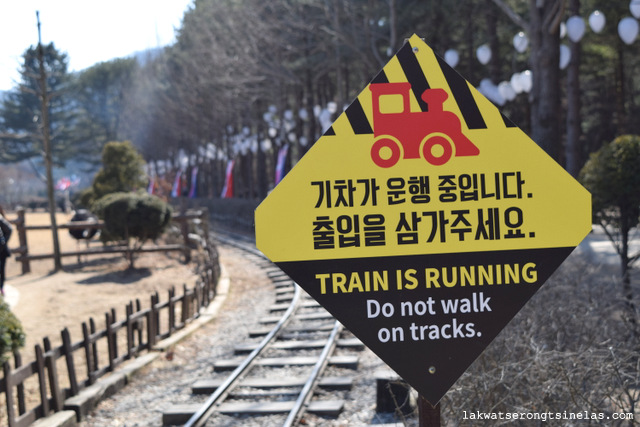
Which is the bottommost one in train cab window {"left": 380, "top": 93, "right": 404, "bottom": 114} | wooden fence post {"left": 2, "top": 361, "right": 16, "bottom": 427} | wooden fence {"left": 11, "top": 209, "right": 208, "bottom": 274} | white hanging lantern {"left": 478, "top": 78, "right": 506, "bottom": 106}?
wooden fence post {"left": 2, "top": 361, "right": 16, "bottom": 427}

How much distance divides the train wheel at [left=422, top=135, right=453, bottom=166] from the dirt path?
29.9 feet

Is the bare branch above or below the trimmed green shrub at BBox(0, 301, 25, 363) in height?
above

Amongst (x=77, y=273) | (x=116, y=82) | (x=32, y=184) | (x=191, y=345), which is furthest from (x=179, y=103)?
(x=32, y=184)

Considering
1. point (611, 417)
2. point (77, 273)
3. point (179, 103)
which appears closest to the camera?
point (611, 417)

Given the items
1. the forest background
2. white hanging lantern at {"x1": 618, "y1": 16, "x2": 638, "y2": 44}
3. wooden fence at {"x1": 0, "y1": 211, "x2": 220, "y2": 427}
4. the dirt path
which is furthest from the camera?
the forest background

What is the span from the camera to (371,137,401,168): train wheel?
2762mm

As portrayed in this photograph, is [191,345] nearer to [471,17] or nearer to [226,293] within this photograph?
[226,293]

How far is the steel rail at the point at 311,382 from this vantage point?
23.0ft

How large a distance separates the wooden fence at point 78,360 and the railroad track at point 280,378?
130 centimetres

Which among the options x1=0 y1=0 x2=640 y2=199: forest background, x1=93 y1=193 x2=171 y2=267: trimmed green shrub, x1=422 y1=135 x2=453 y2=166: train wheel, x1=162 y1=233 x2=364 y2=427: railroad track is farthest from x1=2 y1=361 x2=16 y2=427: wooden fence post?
x1=93 y1=193 x2=171 y2=267: trimmed green shrub

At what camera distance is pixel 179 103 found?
64.3 metres

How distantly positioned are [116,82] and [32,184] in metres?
58.6

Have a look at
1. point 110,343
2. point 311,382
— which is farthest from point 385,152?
A: point 110,343

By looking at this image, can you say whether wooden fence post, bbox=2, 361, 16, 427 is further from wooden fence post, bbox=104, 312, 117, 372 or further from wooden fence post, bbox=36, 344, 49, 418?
wooden fence post, bbox=104, 312, 117, 372
